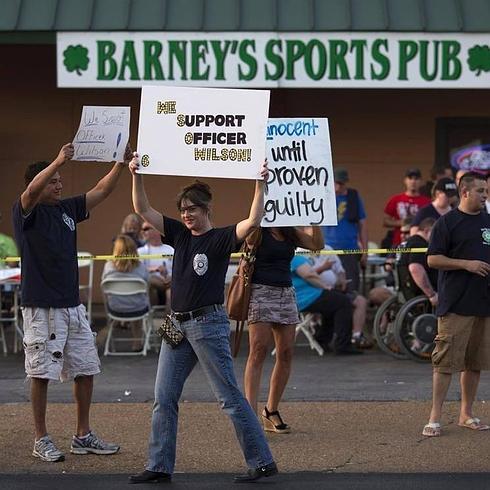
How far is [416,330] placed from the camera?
36.6 ft

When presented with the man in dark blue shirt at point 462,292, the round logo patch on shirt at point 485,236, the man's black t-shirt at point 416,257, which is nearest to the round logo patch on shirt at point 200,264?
the man in dark blue shirt at point 462,292

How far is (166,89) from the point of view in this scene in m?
7.05

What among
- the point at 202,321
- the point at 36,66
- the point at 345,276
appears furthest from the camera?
the point at 36,66

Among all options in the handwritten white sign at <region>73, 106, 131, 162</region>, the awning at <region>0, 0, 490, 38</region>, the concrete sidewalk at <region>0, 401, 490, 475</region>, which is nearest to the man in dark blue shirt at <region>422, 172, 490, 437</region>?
the concrete sidewalk at <region>0, 401, 490, 475</region>

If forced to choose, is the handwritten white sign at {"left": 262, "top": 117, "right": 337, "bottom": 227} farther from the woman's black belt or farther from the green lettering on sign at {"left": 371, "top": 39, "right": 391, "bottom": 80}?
the green lettering on sign at {"left": 371, "top": 39, "right": 391, "bottom": 80}

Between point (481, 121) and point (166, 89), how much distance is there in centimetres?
851

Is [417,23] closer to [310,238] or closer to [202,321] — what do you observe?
[310,238]

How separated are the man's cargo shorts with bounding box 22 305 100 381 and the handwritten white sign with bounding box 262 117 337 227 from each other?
1380 mm

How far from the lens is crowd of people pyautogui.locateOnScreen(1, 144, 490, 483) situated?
6.87m

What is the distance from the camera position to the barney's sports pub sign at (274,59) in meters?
12.6

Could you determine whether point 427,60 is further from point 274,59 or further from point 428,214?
point 428,214

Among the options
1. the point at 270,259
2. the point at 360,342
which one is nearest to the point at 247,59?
the point at 360,342

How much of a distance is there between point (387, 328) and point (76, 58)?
14.2ft

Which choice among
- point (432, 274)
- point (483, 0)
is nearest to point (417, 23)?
point (483, 0)
